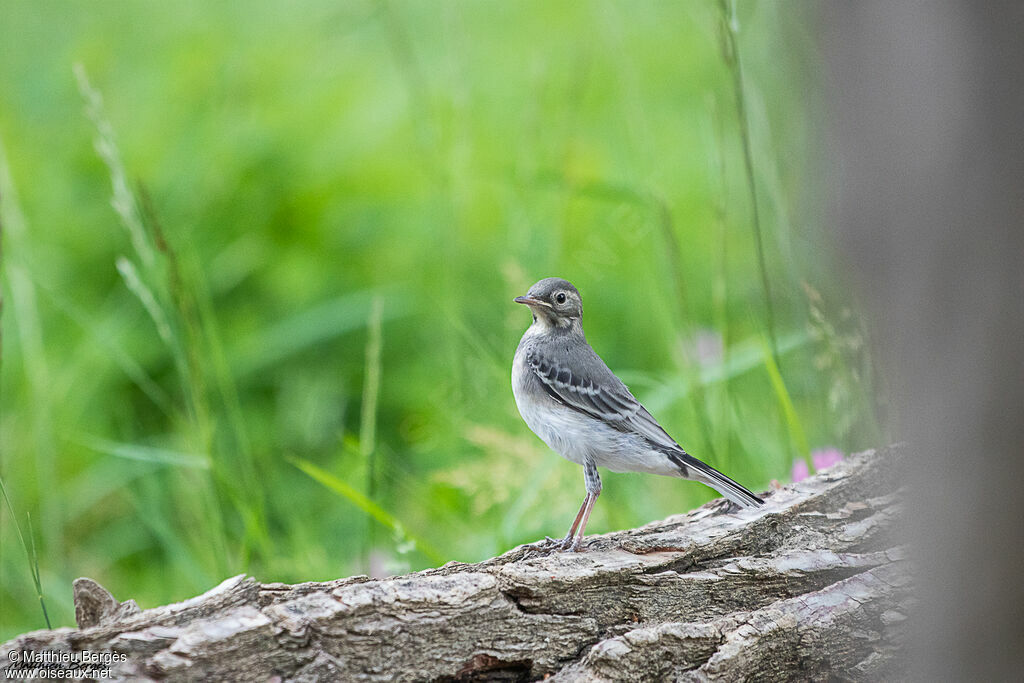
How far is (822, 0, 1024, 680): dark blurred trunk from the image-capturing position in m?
1.49

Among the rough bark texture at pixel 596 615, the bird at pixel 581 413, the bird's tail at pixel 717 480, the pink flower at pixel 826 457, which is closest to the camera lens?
the rough bark texture at pixel 596 615

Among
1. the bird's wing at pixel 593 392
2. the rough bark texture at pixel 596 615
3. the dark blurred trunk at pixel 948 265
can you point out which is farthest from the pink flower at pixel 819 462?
the dark blurred trunk at pixel 948 265

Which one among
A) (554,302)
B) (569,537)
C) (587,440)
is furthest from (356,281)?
(569,537)

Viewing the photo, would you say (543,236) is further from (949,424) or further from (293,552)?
(949,424)

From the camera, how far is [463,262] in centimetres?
576

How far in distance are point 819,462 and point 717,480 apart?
102 centimetres

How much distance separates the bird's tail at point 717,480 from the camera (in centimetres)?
270

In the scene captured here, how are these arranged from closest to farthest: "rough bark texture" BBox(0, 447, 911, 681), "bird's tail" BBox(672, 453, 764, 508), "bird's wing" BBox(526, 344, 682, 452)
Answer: "rough bark texture" BBox(0, 447, 911, 681) < "bird's tail" BBox(672, 453, 764, 508) < "bird's wing" BBox(526, 344, 682, 452)

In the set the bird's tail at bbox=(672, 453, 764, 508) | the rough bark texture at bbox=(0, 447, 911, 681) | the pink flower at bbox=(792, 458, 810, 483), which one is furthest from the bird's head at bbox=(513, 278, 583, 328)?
the pink flower at bbox=(792, 458, 810, 483)

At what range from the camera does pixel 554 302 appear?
3148mm

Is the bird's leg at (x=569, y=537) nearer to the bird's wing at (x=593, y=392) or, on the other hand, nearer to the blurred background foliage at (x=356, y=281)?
the bird's wing at (x=593, y=392)

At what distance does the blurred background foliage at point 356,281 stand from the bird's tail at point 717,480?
472 mm

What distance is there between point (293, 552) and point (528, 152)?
2124 millimetres

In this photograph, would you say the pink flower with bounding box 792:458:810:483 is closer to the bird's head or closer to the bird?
the bird
